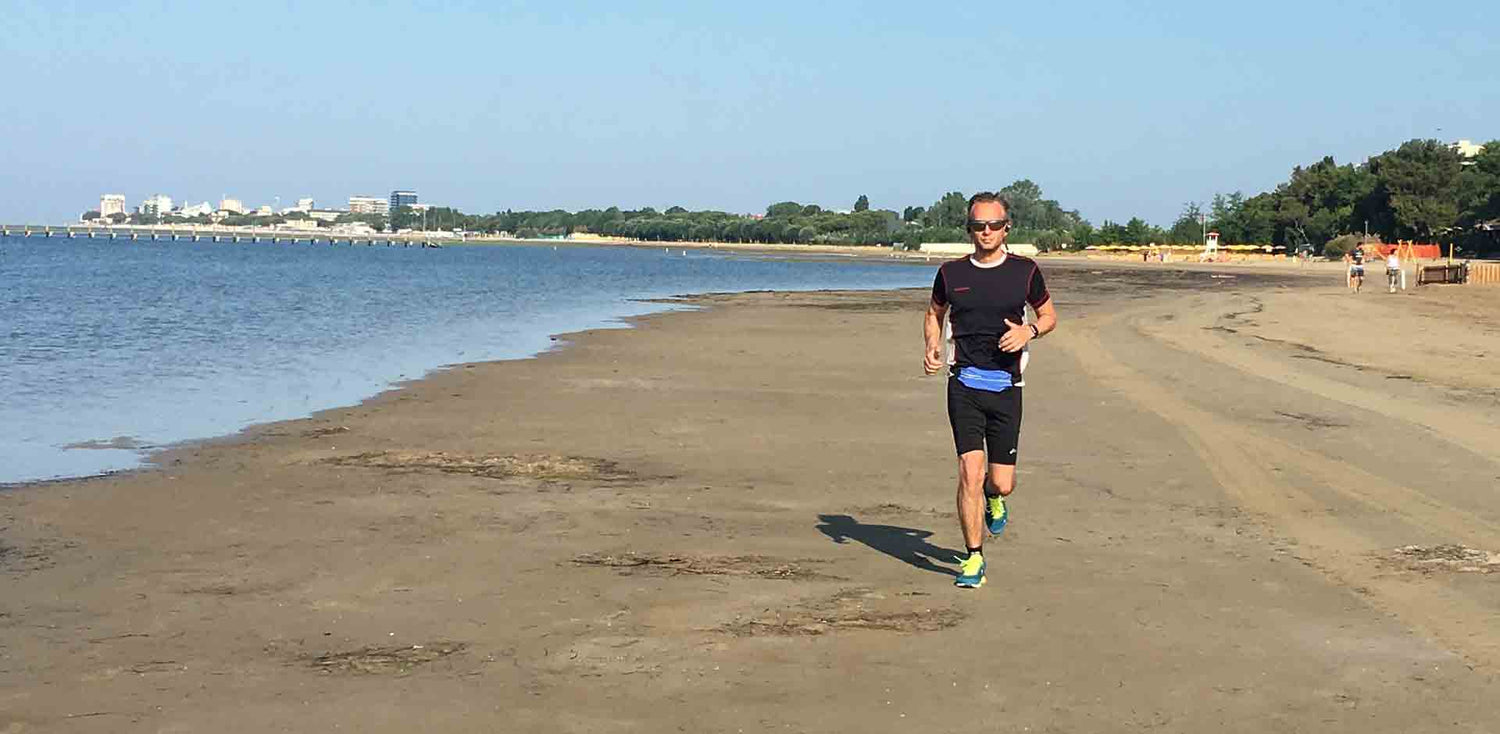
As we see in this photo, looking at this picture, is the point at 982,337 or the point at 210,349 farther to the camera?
the point at 210,349

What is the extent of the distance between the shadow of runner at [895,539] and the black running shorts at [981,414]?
720 mm

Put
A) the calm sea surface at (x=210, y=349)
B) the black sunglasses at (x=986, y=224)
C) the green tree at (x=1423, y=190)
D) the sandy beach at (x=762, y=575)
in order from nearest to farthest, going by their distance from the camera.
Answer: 1. the sandy beach at (x=762, y=575)
2. the black sunglasses at (x=986, y=224)
3. the calm sea surface at (x=210, y=349)
4. the green tree at (x=1423, y=190)

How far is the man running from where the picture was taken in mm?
7109

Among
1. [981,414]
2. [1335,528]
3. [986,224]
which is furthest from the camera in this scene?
[1335,528]

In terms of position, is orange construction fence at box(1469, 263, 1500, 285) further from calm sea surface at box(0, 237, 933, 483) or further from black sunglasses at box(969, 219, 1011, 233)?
black sunglasses at box(969, 219, 1011, 233)

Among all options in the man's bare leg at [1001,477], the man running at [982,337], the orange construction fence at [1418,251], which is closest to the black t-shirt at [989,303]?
the man running at [982,337]

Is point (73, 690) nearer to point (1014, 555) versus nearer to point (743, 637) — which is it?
point (743, 637)

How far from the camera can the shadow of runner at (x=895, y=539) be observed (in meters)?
7.90

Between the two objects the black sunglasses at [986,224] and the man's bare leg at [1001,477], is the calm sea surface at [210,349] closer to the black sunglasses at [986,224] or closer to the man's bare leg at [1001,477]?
the man's bare leg at [1001,477]

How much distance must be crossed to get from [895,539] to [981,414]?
1.48 metres

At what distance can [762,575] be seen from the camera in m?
7.45

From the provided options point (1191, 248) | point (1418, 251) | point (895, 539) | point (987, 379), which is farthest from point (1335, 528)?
point (1191, 248)

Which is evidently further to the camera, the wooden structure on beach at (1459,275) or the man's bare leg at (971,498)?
the wooden structure on beach at (1459,275)

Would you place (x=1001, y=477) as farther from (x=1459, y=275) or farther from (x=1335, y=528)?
(x=1459, y=275)
